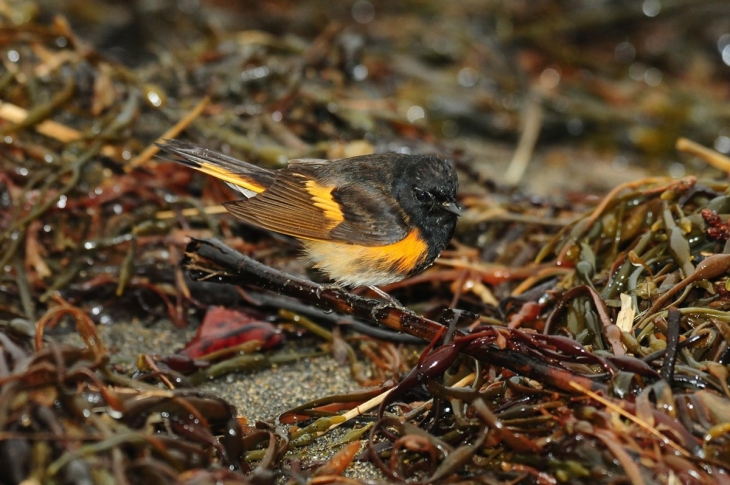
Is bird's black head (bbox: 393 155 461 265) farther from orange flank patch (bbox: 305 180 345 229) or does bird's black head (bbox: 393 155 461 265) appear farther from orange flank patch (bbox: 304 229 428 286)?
orange flank patch (bbox: 305 180 345 229)

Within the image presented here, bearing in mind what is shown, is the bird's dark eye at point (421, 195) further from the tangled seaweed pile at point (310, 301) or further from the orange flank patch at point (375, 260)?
the tangled seaweed pile at point (310, 301)

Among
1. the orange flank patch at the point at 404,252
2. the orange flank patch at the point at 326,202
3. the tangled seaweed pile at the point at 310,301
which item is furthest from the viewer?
the orange flank patch at the point at 326,202

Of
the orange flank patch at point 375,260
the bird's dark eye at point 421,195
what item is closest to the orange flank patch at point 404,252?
the orange flank patch at point 375,260

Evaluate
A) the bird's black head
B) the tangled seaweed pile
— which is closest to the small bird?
the bird's black head

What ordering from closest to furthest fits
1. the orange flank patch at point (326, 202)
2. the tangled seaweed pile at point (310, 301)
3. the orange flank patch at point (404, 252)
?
the tangled seaweed pile at point (310, 301) < the orange flank patch at point (404, 252) < the orange flank patch at point (326, 202)

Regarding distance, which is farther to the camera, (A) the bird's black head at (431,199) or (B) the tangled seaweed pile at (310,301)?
(A) the bird's black head at (431,199)

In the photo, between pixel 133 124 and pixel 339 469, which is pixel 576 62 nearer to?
pixel 133 124

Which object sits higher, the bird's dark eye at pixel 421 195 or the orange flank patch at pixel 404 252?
the bird's dark eye at pixel 421 195
